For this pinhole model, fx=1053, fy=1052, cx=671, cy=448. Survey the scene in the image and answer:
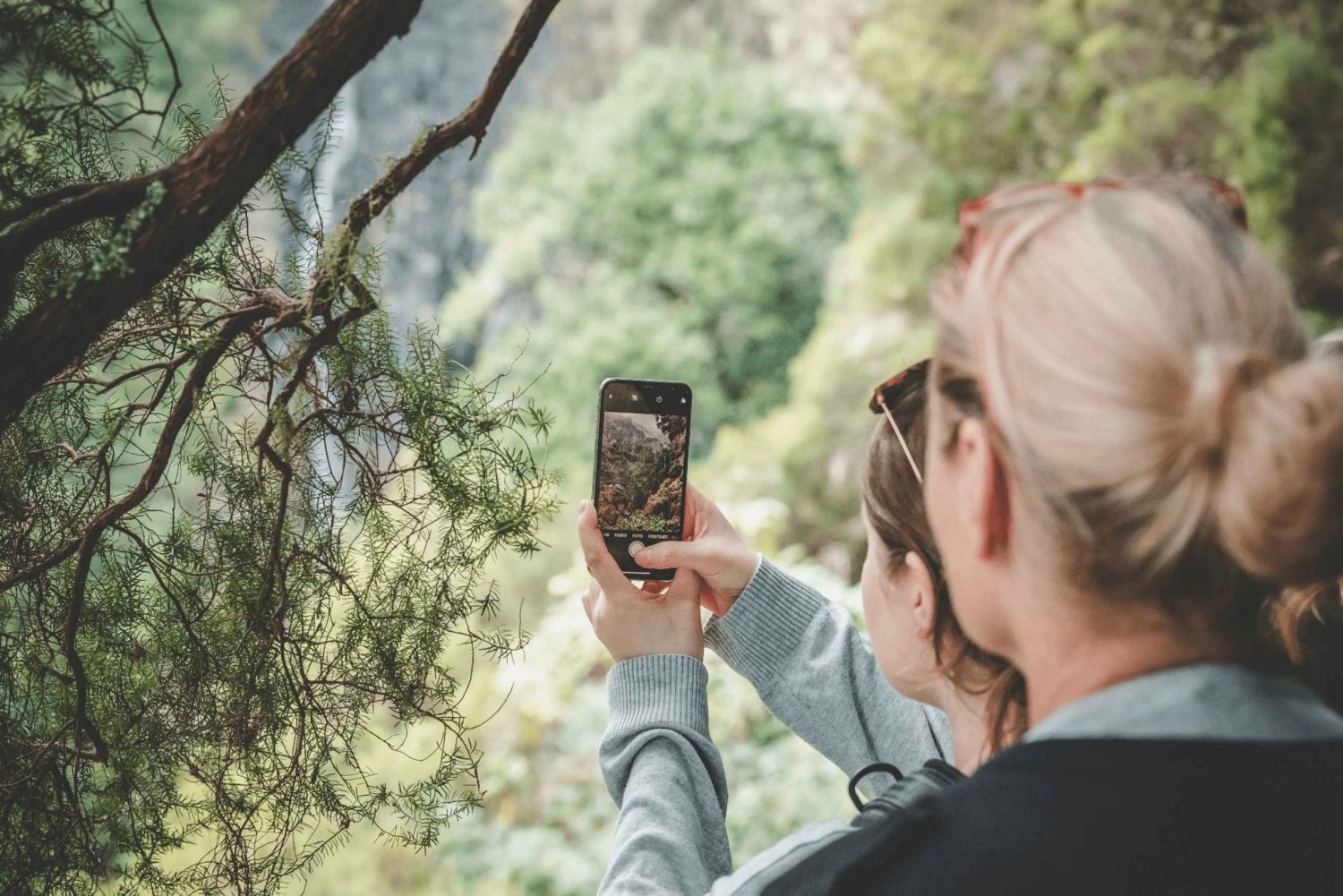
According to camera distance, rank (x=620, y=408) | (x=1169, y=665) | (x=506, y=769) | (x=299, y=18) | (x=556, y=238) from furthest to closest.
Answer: (x=299, y=18), (x=556, y=238), (x=506, y=769), (x=620, y=408), (x=1169, y=665)

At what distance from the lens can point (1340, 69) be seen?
290 cm

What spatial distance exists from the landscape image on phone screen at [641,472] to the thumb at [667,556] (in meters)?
0.02

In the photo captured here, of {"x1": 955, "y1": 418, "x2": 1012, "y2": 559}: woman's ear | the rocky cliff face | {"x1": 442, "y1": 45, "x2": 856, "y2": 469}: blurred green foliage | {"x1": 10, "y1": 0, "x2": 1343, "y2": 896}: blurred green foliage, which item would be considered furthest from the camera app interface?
the rocky cliff face

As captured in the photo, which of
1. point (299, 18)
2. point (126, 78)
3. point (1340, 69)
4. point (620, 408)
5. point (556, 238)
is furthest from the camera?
point (299, 18)

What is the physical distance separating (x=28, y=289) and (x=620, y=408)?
39cm

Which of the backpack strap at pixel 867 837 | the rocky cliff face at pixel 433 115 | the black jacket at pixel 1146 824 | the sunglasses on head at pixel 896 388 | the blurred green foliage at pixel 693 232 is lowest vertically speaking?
the black jacket at pixel 1146 824

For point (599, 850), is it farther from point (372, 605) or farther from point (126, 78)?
point (126, 78)

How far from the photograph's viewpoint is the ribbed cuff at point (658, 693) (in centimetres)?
69

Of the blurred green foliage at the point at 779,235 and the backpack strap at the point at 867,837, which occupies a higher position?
the blurred green foliage at the point at 779,235

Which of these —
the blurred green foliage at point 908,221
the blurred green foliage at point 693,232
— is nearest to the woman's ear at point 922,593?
the blurred green foliage at point 908,221

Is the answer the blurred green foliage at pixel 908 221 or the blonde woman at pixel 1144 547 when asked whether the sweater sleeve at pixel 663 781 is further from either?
the blurred green foliage at pixel 908 221

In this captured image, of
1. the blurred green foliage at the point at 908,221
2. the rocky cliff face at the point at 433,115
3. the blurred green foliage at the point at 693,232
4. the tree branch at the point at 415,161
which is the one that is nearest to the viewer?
the tree branch at the point at 415,161

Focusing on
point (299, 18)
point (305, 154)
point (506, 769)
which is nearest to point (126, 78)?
point (305, 154)

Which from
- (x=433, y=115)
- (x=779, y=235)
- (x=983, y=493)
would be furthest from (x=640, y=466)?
(x=433, y=115)
